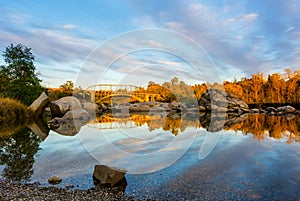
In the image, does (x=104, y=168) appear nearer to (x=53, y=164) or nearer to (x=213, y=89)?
(x=53, y=164)

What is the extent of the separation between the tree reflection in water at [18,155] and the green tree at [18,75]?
1213 centimetres

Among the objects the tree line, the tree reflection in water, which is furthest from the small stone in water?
the tree line

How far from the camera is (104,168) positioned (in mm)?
4719

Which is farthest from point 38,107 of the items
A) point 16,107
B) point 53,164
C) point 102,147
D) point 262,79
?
point 262,79

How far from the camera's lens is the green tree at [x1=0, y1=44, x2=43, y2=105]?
21516mm

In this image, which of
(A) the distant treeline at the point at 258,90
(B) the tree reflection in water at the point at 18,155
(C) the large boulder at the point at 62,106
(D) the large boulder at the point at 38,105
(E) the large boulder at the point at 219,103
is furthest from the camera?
(A) the distant treeline at the point at 258,90

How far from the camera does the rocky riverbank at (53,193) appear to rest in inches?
150

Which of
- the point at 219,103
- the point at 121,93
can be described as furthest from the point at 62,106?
the point at 219,103

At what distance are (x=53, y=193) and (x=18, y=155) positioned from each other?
3.76 m

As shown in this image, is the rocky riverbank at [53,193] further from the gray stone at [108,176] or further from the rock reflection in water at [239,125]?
the rock reflection in water at [239,125]

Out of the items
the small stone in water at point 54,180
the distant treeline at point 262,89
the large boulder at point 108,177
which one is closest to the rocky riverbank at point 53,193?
the large boulder at point 108,177

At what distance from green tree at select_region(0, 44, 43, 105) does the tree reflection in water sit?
12.1m

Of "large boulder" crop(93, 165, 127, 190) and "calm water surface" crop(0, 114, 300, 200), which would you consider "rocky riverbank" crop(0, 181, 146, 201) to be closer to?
"large boulder" crop(93, 165, 127, 190)

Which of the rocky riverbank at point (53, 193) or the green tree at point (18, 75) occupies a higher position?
the green tree at point (18, 75)
